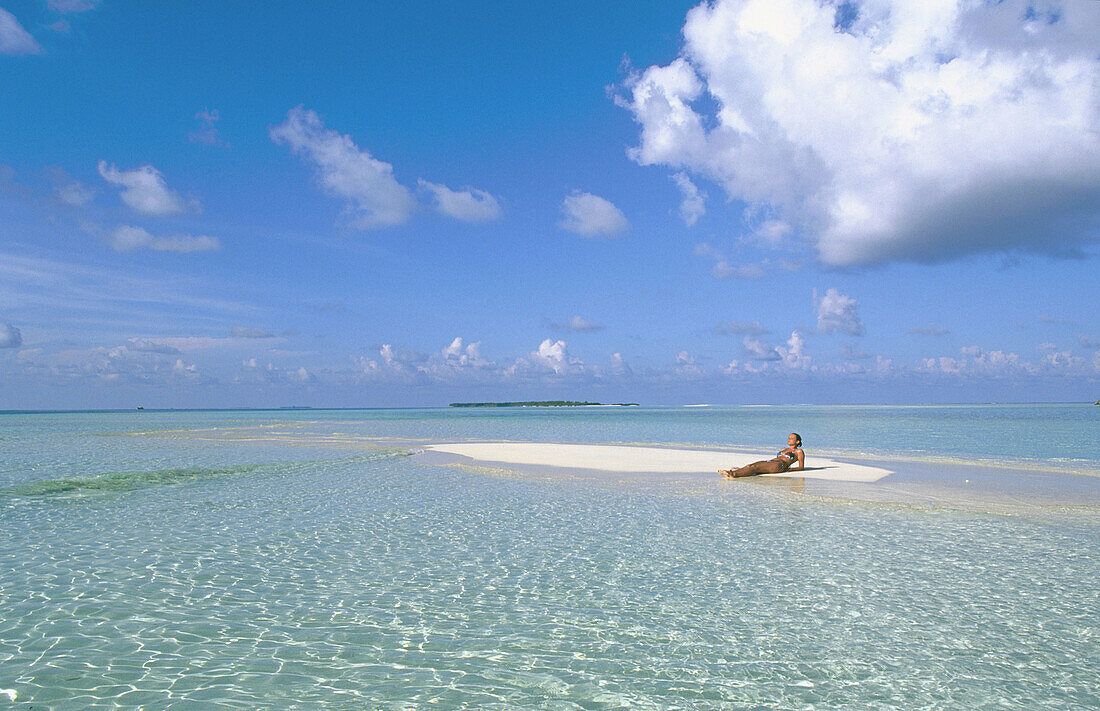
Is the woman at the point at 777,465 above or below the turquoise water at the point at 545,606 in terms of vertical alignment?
above

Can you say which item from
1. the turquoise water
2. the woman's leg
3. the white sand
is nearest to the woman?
the woman's leg

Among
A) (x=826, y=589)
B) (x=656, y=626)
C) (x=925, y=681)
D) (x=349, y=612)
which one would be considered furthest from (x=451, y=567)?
(x=925, y=681)

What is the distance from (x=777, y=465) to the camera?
2683cm

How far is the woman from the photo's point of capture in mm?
25859

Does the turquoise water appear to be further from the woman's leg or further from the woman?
the woman

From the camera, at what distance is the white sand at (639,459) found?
27.7m

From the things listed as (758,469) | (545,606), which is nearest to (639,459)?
(758,469)

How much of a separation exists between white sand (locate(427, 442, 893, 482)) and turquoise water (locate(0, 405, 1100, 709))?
9.30 metres

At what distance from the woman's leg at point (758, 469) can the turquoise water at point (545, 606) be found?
6695mm

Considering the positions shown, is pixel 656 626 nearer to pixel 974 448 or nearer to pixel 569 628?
pixel 569 628

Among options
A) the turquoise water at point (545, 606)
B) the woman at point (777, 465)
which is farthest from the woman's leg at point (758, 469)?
the turquoise water at point (545, 606)

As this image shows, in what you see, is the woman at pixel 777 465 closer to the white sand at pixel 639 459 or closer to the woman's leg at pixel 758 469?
the woman's leg at pixel 758 469

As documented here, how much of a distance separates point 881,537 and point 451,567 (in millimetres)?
9637

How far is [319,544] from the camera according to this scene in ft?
45.1
